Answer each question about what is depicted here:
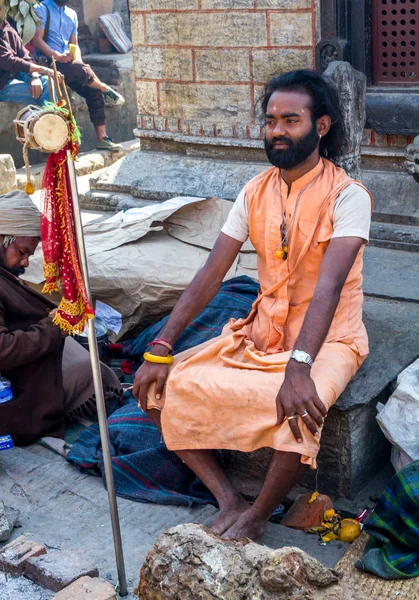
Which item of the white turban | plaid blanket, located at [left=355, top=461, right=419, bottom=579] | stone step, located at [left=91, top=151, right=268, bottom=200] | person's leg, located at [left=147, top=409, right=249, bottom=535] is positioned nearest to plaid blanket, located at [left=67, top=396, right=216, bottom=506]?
person's leg, located at [left=147, top=409, right=249, bottom=535]

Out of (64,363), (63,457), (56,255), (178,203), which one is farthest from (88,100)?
(56,255)

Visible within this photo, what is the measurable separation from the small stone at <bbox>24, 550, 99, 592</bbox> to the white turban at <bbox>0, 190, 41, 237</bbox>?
1593 millimetres

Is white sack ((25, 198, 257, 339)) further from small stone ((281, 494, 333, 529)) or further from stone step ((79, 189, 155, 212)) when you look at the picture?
small stone ((281, 494, 333, 529))

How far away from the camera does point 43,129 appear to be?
263cm

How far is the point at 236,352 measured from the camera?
351 cm

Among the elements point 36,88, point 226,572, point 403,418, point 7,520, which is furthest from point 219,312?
point 36,88

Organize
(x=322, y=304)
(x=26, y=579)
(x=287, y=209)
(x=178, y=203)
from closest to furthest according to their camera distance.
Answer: (x=26, y=579)
(x=322, y=304)
(x=287, y=209)
(x=178, y=203)

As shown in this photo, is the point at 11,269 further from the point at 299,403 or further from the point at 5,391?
the point at 299,403

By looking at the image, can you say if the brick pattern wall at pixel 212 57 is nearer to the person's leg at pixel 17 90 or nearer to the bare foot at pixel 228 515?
the person's leg at pixel 17 90

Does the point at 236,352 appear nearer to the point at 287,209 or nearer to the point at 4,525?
the point at 287,209

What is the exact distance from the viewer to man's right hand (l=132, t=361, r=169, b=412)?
342cm

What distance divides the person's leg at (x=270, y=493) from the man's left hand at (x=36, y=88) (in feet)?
22.1

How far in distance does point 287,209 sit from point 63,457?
1.61m

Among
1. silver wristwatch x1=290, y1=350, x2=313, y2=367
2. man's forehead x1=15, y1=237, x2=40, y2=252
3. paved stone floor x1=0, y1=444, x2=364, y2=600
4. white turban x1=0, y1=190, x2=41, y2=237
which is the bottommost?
paved stone floor x1=0, y1=444, x2=364, y2=600
